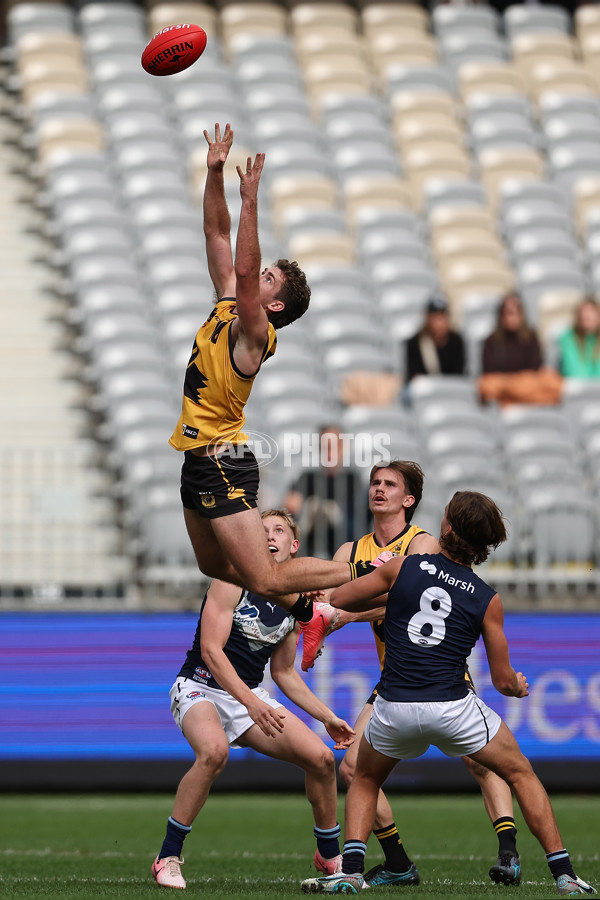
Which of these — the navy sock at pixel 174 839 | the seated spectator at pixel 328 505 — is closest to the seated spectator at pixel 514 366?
the seated spectator at pixel 328 505

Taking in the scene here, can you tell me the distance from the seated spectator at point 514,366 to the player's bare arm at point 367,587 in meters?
8.12

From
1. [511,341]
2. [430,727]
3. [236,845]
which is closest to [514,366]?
[511,341]

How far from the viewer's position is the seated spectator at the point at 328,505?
38.7 feet

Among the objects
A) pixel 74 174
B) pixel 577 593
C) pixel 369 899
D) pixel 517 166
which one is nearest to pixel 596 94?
pixel 517 166

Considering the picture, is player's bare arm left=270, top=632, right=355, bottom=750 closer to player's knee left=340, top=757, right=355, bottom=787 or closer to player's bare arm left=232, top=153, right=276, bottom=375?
player's knee left=340, top=757, right=355, bottom=787

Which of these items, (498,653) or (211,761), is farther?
(211,761)

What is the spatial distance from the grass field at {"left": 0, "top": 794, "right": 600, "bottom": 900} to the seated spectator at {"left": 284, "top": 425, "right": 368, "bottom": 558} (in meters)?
2.20

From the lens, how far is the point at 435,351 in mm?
14742

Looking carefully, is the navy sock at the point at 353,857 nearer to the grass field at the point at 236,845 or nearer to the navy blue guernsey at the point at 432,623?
the grass field at the point at 236,845

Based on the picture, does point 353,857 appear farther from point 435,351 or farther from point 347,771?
point 435,351

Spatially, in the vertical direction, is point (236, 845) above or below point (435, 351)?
below

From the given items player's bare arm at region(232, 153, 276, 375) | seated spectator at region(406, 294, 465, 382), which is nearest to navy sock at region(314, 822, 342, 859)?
player's bare arm at region(232, 153, 276, 375)

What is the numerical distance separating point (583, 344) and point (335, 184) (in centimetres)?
593

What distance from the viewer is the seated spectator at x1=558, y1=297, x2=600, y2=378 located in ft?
48.3
